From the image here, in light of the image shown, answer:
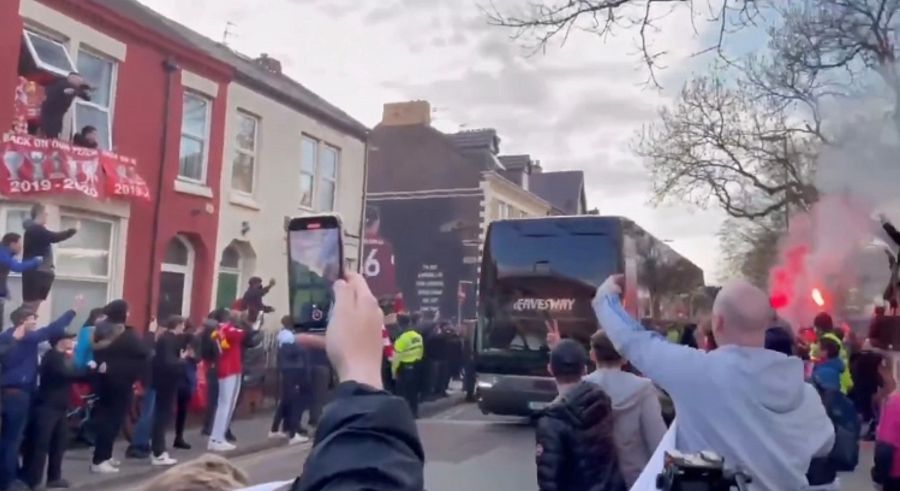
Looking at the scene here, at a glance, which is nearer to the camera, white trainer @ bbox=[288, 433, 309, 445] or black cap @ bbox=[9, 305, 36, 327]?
black cap @ bbox=[9, 305, 36, 327]

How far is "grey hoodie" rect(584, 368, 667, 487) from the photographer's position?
14.0 feet

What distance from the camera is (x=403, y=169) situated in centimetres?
4062

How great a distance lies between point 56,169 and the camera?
1234 centimetres

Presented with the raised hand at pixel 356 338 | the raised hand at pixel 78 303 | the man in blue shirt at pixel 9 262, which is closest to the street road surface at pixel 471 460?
the man in blue shirt at pixel 9 262

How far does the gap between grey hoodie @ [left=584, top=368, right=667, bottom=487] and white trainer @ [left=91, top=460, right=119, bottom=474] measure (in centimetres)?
721

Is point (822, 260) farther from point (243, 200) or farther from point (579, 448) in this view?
point (243, 200)

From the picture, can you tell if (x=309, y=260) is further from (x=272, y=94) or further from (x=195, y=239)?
(x=272, y=94)

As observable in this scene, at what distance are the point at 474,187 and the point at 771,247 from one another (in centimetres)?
1324

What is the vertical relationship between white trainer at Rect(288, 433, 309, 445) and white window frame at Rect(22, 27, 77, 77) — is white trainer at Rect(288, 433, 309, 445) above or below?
below

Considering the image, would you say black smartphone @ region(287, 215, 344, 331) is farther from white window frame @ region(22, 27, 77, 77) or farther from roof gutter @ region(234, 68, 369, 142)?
roof gutter @ region(234, 68, 369, 142)

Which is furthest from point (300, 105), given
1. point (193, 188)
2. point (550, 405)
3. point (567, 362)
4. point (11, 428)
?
point (550, 405)

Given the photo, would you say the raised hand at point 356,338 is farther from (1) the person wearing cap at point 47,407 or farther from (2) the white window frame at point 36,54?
(2) the white window frame at point 36,54

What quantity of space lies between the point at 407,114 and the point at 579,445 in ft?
128

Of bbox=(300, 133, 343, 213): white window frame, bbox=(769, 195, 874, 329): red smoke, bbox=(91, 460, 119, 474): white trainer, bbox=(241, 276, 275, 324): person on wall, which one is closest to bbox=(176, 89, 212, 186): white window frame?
bbox=(241, 276, 275, 324): person on wall
